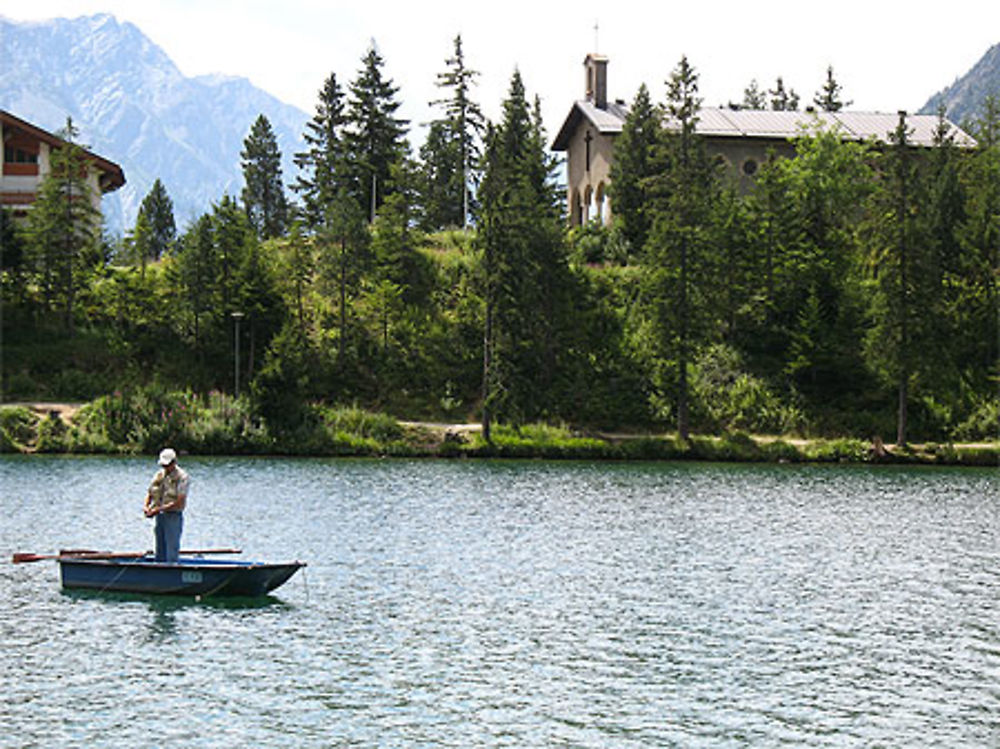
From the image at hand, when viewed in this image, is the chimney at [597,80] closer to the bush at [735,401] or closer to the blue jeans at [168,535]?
the bush at [735,401]

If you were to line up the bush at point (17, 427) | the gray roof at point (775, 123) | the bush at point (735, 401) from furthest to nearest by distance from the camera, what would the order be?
the gray roof at point (775, 123) → the bush at point (735, 401) → the bush at point (17, 427)

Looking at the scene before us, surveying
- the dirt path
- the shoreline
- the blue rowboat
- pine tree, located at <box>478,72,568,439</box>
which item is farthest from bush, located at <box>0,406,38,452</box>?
the blue rowboat

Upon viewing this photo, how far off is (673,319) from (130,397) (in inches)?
1149

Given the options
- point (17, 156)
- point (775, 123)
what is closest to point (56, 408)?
point (17, 156)

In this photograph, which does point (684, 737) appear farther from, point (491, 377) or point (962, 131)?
point (962, 131)

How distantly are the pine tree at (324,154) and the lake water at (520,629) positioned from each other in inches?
2146

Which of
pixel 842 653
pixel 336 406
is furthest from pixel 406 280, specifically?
pixel 842 653

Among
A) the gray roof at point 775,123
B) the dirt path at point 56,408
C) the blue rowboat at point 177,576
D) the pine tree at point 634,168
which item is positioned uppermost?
the gray roof at point 775,123

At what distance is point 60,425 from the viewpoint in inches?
2435

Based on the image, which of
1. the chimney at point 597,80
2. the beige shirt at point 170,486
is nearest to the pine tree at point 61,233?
the chimney at point 597,80

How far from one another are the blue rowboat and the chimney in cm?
7422

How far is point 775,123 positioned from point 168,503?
7874cm

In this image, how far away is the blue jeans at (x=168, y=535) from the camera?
2567cm

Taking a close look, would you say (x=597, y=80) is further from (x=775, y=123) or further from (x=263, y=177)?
(x=263, y=177)
